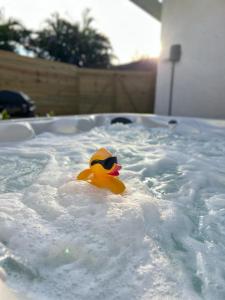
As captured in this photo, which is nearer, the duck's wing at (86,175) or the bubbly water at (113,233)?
the bubbly water at (113,233)

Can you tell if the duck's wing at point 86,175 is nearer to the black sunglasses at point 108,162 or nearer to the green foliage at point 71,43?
the black sunglasses at point 108,162

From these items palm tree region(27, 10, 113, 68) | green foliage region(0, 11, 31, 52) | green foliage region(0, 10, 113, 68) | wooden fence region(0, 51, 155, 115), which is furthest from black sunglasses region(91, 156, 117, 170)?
palm tree region(27, 10, 113, 68)

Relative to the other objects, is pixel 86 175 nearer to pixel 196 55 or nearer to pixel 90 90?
pixel 196 55

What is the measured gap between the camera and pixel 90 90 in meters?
7.41

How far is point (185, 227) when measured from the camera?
124 cm

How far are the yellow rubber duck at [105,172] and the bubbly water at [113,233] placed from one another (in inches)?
1.5

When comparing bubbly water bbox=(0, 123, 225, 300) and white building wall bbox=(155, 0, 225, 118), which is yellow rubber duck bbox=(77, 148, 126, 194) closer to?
bubbly water bbox=(0, 123, 225, 300)

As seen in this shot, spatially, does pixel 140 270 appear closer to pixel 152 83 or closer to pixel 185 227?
pixel 185 227

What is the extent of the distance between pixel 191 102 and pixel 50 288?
4932 mm

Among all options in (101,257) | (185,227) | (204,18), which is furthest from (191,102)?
(101,257)

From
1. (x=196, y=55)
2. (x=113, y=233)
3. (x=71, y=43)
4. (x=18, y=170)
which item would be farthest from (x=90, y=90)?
(x=113, y=233)

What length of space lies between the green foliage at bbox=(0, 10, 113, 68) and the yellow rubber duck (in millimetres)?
11373

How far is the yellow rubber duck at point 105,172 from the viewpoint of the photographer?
1.38 m

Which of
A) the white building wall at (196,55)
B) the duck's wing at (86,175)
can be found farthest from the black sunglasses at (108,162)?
the white building wall at (196,55)
